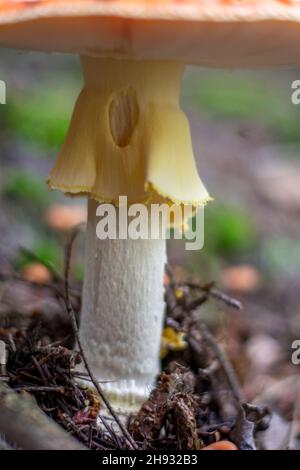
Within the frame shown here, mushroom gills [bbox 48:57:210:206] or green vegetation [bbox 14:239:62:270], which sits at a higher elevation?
mushroom gills [bbox 48:57:210:206]

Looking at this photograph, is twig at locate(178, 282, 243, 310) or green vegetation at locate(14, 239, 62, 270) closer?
twig at locate(178, 282, 243, 310)

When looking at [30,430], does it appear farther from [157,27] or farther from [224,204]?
[224,204]

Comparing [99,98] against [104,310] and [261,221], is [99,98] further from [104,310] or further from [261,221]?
[261,221]

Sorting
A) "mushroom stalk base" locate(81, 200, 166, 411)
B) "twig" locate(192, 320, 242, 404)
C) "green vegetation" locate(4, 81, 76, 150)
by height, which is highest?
"green vegetation" locate(4, 81, 76, 150)

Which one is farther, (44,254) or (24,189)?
(24,189)

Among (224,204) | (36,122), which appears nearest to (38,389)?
(224,204)

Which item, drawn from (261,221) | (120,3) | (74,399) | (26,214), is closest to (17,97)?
(26,214)

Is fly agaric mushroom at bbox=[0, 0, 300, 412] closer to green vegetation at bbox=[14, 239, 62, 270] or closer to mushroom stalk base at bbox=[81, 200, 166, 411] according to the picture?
mushroom stalk base at bbox=[81, 200, 166, 411]

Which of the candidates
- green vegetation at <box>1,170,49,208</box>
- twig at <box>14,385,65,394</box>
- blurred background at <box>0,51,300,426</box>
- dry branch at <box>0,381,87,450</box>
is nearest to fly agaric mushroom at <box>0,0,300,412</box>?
twig at <box>14,385,65,394</box>
